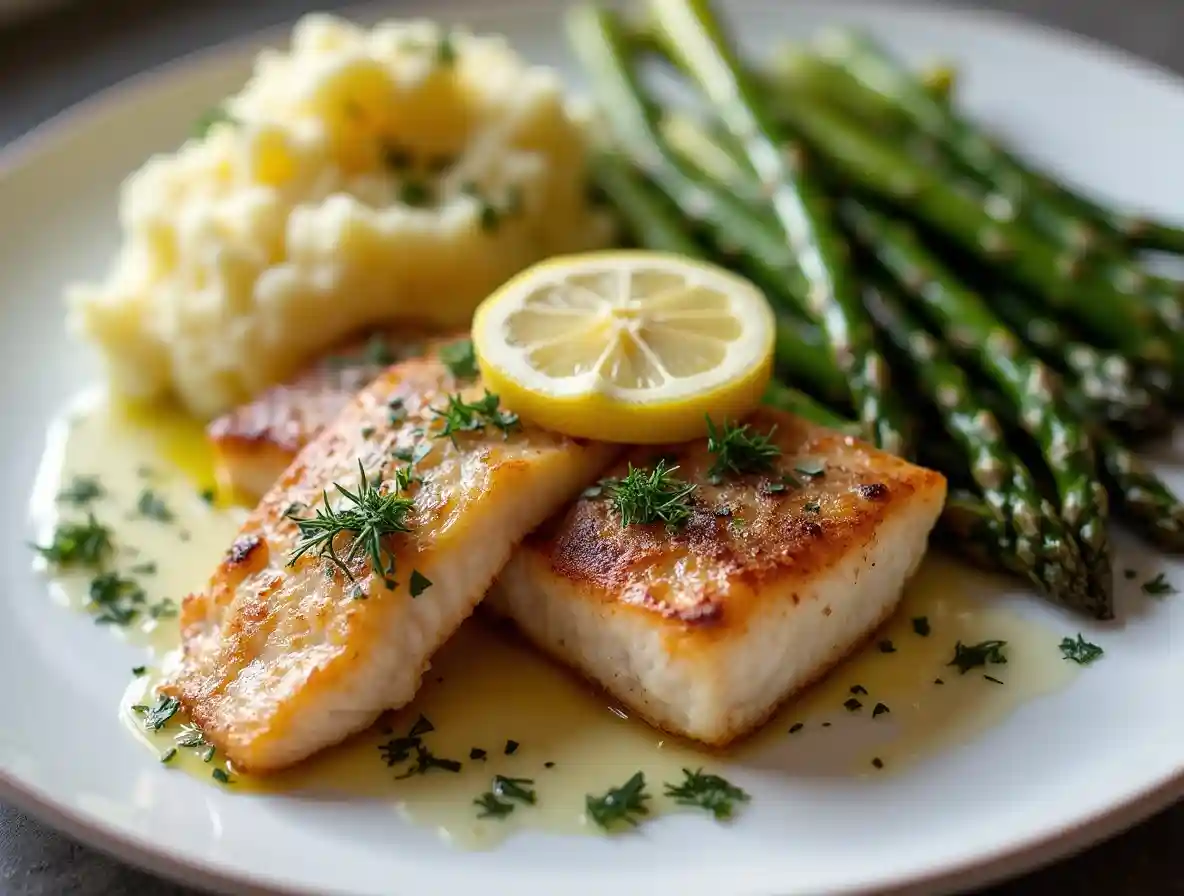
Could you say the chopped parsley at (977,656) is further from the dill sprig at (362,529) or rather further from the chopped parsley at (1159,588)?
the dill sprig at (362,529)

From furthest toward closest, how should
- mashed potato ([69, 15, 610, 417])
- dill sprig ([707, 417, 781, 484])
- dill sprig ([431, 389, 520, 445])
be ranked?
mashed potato ([69, 15, 610, 417]), dill sprig ([431, 389, 520, 445]), dill sprig ([707, 417, 781, 484])

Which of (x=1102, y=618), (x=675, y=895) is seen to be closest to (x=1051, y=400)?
(x=1102, y=618)

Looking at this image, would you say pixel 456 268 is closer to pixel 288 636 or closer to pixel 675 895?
pixel 288 636

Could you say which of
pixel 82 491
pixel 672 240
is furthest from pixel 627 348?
pixel 82 491

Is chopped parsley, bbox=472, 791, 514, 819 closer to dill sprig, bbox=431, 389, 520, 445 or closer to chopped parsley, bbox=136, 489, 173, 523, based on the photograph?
dill sprig, bbox=431, 389, 520, 445

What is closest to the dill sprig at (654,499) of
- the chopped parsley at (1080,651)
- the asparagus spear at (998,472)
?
the asparagus spear at (998,472)

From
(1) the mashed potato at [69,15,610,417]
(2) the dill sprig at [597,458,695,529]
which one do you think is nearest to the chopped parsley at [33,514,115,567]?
(1) the mashed potato at [69,15,610,417]
